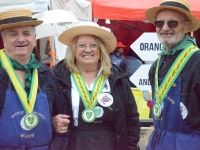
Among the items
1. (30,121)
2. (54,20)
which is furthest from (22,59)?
(54,20)

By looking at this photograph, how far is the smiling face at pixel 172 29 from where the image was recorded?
11.1 ft

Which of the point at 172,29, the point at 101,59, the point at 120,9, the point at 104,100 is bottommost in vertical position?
the point at 104,100

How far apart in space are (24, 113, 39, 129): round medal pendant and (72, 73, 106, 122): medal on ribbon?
2.07 ft

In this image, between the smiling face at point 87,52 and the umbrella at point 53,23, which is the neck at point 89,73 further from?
the umbrella at point 53,23

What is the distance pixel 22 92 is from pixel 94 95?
785mm

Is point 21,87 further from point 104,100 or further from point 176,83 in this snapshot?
point 176,83

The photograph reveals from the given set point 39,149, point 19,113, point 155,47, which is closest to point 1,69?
point 19,113

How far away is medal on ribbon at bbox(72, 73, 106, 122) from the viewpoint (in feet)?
11.3

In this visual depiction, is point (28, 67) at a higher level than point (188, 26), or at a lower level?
lower

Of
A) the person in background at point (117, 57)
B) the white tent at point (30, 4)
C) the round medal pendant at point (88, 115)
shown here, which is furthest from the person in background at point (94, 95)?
the person in background at point (117, 57)

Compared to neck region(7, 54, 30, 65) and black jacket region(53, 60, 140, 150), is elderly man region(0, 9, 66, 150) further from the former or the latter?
black jacket region(53, 60, 140, 150)

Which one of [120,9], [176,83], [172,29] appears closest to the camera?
[176,83]

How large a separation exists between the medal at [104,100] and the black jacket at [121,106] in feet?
0.19

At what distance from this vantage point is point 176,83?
10.8ft
